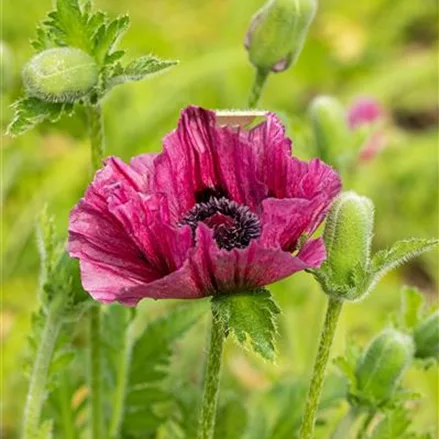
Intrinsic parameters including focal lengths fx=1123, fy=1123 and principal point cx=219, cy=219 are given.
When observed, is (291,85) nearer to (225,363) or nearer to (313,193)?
(225,363)

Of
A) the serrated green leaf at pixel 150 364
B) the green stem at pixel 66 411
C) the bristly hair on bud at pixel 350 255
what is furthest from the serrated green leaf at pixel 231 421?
the bristly hair on bud at pixel 350 255

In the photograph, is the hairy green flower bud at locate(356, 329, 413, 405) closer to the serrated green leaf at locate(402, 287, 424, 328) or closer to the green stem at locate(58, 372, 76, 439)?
the serrated green leaf at locate(402, 287, 424, 328)

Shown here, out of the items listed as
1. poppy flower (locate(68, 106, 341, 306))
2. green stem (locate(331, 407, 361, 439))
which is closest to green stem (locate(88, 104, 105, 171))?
poppy flower (locate(68, 106, 341, 306))

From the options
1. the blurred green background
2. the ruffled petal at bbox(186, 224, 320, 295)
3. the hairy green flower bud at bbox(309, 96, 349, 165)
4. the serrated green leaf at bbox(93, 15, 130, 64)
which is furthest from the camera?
the blurred green background

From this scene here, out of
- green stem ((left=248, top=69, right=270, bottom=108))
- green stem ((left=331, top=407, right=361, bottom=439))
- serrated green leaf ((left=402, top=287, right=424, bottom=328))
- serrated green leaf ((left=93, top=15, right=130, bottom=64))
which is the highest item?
green stem ((left=248, top=69, right=270, bottom=108))

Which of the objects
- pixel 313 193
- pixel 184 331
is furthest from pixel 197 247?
pixel 184 331

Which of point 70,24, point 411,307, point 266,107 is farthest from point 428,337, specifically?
point 266,107
